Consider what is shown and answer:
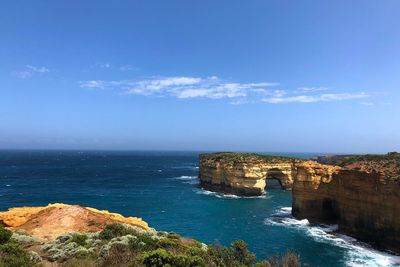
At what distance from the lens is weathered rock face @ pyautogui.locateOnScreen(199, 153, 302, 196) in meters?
72.8

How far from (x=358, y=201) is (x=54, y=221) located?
30.8m

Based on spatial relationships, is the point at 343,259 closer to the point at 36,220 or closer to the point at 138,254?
the point at 138,254

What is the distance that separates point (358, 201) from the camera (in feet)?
131

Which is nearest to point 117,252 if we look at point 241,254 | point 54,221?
point 241,254

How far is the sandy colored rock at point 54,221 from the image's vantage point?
82.0ft

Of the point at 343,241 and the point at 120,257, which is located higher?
the point at 120,257

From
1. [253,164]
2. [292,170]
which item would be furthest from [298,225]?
[292,170]

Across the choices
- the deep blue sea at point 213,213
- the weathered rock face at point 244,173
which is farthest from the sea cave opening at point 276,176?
the deep blue sea at point 213,213

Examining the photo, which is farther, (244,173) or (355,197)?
(244,173)

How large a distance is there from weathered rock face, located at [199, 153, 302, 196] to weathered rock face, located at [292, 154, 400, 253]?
2188 centimetres

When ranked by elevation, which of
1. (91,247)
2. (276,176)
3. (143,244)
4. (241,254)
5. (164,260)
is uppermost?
(164,260)

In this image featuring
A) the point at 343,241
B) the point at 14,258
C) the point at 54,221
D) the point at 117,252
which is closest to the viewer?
the point at 14,258

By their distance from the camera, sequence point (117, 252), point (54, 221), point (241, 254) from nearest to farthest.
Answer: point (117, 252) < point (241, 254) < point (54, 221)

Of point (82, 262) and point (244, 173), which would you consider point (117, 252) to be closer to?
point (82, 262)
